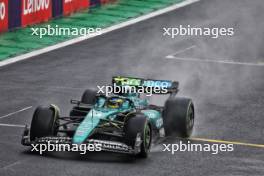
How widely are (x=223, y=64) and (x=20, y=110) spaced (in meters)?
9.11

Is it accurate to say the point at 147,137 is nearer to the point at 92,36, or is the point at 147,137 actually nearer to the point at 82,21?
the point at 92,36

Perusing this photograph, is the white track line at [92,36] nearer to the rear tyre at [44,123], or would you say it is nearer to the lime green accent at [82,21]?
the lime green accent at [82,21]

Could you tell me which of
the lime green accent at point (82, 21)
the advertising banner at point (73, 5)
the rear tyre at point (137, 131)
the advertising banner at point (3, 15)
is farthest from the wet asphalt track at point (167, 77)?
the advertising banner at point (73, 5)

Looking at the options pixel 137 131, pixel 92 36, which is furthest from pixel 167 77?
pixel 137 131

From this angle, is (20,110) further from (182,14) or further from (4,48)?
(182,14)

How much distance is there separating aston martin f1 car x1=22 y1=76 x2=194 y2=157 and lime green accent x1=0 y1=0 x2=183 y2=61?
1024 centimetres

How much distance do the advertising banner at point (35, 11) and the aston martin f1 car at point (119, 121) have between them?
12255 mm

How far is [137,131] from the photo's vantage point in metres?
20.8

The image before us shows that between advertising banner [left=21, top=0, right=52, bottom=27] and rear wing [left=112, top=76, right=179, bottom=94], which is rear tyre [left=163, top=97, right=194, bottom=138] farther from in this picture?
advertising banner [left=21, top=0, right=52, bottom=27]

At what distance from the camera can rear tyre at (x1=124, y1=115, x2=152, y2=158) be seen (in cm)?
2081

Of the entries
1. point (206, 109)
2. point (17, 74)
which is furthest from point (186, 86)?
point (17, 74)

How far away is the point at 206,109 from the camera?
26.1m

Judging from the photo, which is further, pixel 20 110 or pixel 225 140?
pixel 20 110

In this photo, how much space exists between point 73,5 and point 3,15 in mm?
5158
